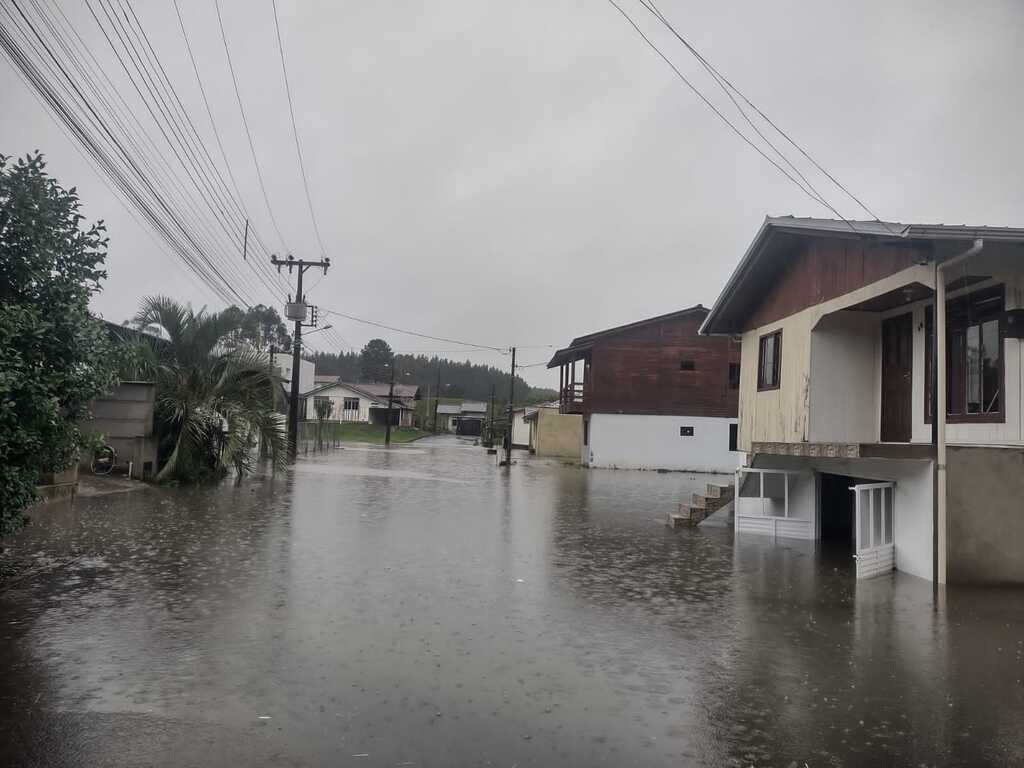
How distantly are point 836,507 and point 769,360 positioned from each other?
3.15m

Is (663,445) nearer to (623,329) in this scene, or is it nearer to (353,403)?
(623,329)

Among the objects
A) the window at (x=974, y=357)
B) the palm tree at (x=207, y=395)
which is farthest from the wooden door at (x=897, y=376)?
the palm tree at (x=207, y=395)

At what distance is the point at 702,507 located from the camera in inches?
585

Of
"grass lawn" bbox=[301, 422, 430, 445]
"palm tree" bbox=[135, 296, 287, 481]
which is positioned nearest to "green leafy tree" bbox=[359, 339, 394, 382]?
"grass lawn" bbox=[301, 422, 430, 445]

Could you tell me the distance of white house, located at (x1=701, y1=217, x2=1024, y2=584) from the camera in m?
9.45

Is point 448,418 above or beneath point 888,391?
above

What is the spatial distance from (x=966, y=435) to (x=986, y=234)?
2917mm

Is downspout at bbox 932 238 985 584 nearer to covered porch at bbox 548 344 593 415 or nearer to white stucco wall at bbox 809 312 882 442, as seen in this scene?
white stucco wall at bbox 809 312 882 442

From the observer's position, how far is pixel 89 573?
8.45m

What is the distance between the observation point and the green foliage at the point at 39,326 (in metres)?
6.70

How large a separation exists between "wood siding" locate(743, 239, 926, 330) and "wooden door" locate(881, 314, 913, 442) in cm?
128

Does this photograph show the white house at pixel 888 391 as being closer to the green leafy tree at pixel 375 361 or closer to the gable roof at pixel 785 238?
the gable roof at pixel 785 238

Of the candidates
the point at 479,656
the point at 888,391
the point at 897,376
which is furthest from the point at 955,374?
the point at 479,656

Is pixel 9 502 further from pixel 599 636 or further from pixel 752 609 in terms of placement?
pixel 752 609
